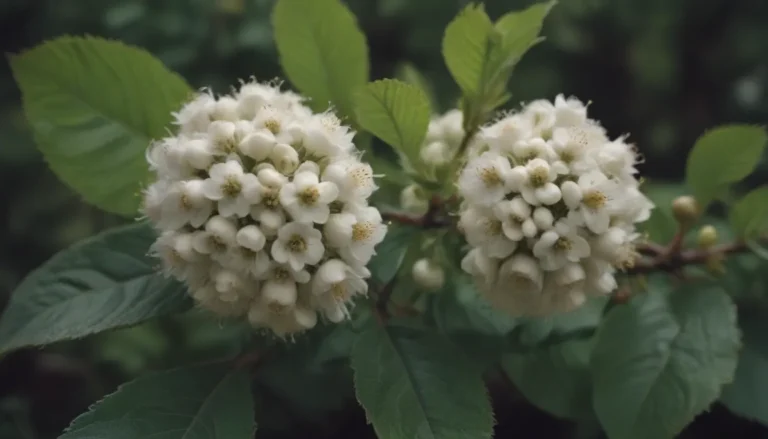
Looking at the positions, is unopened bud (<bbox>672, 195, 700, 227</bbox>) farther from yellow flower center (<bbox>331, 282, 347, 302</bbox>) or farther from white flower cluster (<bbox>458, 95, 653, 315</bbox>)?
yellow flower center (<bbox>331, 282, 347, 302</bbox>)

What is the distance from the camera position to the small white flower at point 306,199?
0.59 m

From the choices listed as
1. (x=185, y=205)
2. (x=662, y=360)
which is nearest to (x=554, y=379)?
(x=662, y=360)

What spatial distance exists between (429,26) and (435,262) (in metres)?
0.70

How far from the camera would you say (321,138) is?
2.05 ft

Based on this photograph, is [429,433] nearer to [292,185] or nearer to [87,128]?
[292,185]

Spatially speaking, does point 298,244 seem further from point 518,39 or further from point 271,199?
point 518,39

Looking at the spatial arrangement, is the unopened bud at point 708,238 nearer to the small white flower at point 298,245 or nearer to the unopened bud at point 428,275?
the unopened bud at point 428,275

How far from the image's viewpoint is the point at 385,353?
0.71 meters

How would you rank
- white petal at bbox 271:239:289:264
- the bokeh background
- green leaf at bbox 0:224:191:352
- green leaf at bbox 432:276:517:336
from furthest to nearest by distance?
the bokeh background, green leaf at bbox 432:276:517:336, green leaf at bbox 0:224:191:352, white petal at bbox 271:239:289:264

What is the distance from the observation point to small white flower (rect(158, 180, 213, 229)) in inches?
23.4

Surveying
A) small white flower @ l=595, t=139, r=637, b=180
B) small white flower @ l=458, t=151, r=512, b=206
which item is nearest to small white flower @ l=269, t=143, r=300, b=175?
small white flower @ l=458, t=151, r=512, b=206

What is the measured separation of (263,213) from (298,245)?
4cm

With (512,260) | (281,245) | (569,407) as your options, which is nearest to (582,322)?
(569,407)

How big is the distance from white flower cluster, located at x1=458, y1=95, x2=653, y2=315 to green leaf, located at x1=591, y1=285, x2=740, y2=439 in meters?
0.12
